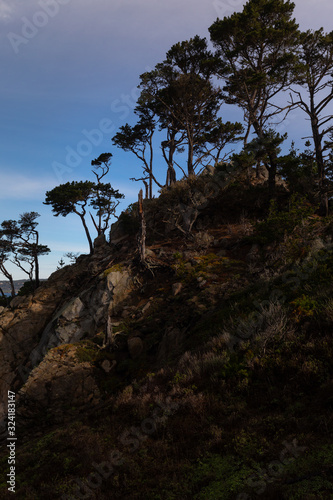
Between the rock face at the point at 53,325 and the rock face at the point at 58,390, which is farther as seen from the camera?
the rock face at the point at 53,325

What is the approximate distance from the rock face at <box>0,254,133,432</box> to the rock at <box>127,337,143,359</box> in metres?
1.97

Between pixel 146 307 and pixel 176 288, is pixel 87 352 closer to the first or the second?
pixel 146 307

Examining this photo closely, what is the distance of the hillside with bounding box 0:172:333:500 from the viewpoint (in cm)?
393

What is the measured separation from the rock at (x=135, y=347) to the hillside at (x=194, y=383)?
4cm

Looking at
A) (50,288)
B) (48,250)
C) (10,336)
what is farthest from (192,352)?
(48,250)

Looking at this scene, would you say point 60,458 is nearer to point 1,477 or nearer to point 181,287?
point 1,477

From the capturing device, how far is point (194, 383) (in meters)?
6.28

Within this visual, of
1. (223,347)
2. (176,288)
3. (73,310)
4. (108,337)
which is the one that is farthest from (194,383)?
(73,310)

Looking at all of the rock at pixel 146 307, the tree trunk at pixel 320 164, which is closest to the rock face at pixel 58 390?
the rock at pixel 146 307

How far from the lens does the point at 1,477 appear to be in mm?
5453

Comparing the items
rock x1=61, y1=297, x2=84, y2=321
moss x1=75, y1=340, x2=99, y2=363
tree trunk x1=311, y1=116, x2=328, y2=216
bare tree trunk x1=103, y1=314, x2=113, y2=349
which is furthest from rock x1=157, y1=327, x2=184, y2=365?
tree trunk x1=311, y1=116, x2=328, y2=216

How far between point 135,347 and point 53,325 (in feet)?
30.6

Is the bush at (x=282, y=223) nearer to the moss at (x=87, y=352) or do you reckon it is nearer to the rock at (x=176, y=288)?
the rock at (x=176, y=288)

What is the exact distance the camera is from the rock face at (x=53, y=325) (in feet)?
34.8
